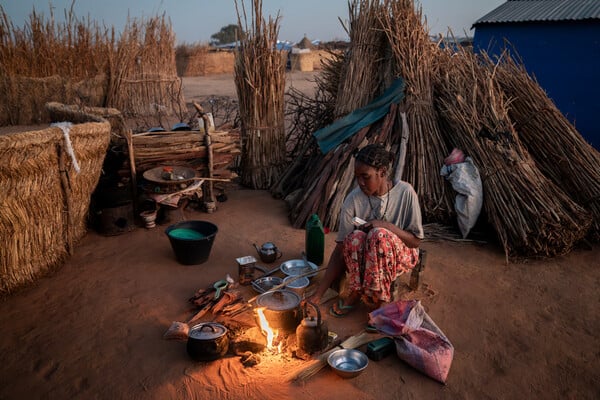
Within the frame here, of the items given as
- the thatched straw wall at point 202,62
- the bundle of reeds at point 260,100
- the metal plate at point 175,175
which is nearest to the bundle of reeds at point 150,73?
the bundle of reeds at point 260,100

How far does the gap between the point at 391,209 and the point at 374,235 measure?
0.29m

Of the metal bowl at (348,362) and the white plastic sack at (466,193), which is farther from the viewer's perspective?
the white plastic sack at (466,193)

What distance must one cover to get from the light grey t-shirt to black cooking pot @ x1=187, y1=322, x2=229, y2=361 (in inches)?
39.1

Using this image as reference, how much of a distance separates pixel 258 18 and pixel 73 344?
12.6 feet

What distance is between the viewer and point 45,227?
3.18 meters

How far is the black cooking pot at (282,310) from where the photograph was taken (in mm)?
2434

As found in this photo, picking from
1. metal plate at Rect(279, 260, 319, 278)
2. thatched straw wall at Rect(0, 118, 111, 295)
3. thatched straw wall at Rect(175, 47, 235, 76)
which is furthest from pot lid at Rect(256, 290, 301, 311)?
thatched straw wall at Rect(175, 47, 235, 76)

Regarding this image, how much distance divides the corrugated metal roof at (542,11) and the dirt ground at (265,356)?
5.04m

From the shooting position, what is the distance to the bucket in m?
3.36

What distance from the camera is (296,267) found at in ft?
11.0

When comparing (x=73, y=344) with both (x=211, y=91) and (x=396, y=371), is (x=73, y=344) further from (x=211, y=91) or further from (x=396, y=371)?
(x=211, y=91)

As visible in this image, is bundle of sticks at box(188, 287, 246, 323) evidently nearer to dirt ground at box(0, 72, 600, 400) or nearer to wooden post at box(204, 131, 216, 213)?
dirt ground at box(0, 72, 600, 400)

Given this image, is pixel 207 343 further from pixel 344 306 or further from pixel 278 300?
pixel 344 306

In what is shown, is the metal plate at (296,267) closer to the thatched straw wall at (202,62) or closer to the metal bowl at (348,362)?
the metal bowl at (348,362)
